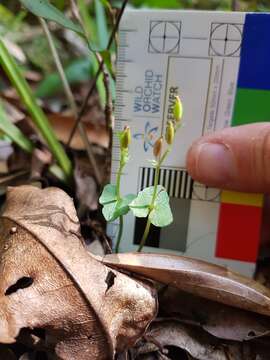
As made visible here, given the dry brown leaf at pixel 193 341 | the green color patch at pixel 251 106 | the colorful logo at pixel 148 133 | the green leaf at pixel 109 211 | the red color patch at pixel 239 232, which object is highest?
the green color patch at pixel 251 106

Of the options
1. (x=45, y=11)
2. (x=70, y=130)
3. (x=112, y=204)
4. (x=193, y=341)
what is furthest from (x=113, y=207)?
(x=70, y=130)

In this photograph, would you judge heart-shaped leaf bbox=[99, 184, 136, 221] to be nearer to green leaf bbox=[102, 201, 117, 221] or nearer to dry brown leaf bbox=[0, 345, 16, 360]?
green leaf bbox=[102, 201, 117, 221]

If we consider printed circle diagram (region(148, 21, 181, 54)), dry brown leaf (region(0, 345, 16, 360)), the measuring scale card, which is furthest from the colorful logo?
dry brown leaf (region(0, 345, 16, 360))

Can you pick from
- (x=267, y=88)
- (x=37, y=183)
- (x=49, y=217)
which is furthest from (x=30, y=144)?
(x=267, y=88)

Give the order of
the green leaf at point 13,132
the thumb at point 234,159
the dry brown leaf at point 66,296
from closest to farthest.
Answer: the dry brown leaf at point 66,296, the thumb at point 234,159, the green leaf at point 13,132

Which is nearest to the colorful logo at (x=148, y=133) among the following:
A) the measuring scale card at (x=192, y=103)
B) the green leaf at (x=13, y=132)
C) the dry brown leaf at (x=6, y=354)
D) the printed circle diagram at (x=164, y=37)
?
the measuring scale card at (x=192, y=103)

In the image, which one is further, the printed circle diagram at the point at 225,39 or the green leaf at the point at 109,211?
the printed circle diagram at the point at 225,39

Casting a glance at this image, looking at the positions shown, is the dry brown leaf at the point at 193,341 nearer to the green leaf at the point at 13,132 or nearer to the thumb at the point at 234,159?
the thumb at the point at 234,159
